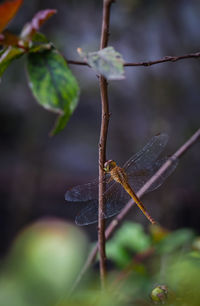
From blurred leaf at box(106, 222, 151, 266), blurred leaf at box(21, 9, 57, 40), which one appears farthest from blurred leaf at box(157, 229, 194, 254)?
blurred leaf at box(21, 9, 57, 40)

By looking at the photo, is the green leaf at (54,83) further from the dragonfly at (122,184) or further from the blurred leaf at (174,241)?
the blurred leaf at (174,241)

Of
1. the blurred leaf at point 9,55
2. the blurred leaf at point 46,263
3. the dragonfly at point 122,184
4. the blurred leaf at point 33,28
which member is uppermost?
the blurred leaf at point 33,28

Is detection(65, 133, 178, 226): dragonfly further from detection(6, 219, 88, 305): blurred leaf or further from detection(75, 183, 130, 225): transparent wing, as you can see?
detection(6, 219, 88, 305): blurred leaf

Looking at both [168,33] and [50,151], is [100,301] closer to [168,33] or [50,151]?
[168,33]

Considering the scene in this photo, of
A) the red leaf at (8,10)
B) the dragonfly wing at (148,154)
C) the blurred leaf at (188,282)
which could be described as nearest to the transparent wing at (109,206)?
the dragonfly wing at (148,154)

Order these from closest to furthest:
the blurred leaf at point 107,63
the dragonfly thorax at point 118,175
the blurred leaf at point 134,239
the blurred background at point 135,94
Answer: the blurred leaf at point 107,63 < the dragonfly thorax at point 118,175 < the blurred leaf at point 134,239 < the blurred background at point 135,94

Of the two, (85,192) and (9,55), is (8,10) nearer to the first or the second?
(9,55)

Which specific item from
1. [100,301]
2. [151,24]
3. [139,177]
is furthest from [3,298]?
[151,24]
